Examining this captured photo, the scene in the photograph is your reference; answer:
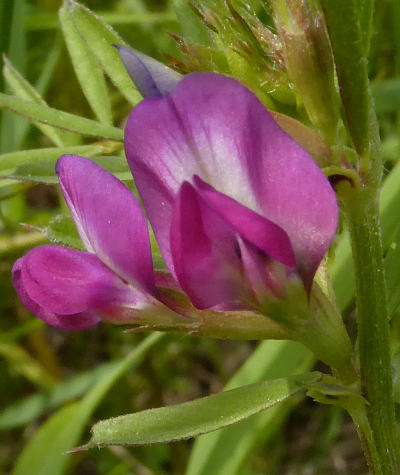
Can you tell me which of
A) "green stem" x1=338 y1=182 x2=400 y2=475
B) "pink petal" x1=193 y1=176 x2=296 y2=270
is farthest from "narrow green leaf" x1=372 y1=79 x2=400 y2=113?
"pink petal" x1=193 y1=176 x2=296 y2=270

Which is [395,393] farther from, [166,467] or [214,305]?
[166,467]

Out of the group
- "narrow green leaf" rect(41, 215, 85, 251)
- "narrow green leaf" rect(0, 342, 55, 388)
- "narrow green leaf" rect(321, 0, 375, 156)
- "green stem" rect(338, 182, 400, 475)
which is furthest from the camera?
"narrow green leaf" rect(0, 342, 55, 388)

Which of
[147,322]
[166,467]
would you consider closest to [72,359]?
[166,467]

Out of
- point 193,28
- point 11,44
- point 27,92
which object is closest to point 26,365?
point 11,44

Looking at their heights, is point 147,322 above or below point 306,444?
above

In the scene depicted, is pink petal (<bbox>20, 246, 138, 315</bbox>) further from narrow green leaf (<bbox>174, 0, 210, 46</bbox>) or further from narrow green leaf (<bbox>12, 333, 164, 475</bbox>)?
narrow green leaf (<bbox>12, 333, 164, 475</bbox>)

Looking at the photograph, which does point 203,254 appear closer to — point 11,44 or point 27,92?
point 27,92
